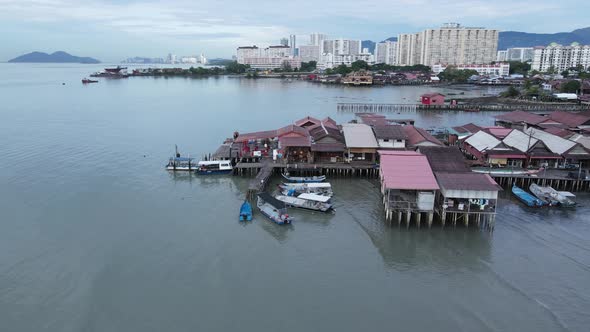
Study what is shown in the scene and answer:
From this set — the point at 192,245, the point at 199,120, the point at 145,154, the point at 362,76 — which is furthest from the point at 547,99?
the point at 192,245

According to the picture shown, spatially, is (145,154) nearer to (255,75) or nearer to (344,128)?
(344,128)

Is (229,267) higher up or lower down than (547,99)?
lower down

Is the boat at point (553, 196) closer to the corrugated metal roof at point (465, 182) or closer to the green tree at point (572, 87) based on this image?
the corrugated metal roof at point (465, 182)

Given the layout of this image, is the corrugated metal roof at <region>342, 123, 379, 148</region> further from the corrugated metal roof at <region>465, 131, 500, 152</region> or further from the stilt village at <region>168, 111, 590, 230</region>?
the corrugated metal roof at <region>465, 131, 500, 152</region>

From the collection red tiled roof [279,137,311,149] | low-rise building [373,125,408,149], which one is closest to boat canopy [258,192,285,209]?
red tiled roof [279,137,311,149]

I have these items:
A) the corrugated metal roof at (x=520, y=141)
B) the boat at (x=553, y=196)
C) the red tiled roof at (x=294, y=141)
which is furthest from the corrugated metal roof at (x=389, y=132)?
the boat at (x=553, y=196)

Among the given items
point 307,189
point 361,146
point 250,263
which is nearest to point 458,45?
point 361,146
